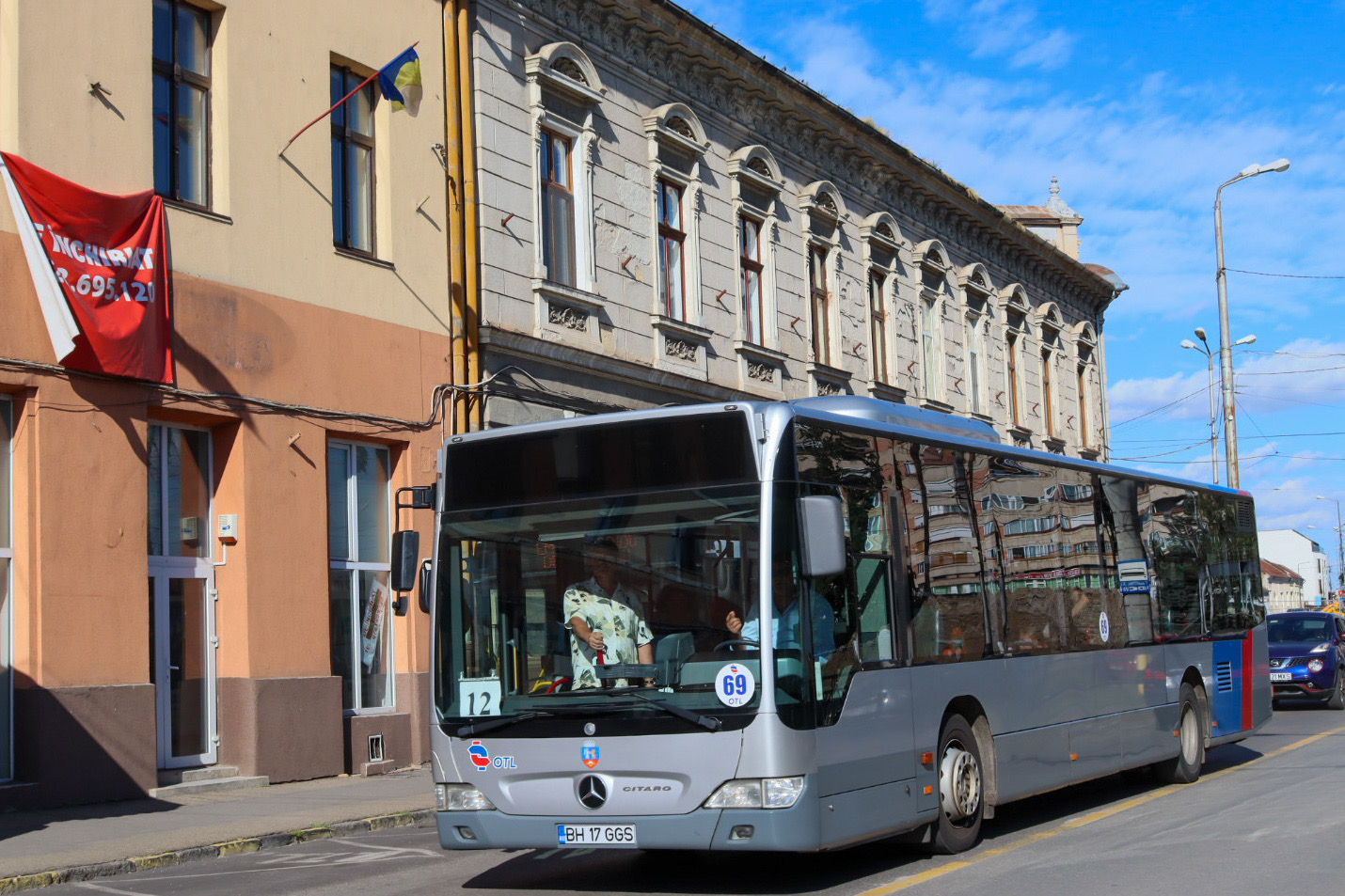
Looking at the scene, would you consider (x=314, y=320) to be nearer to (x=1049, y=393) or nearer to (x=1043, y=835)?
(x=1043, y=835)

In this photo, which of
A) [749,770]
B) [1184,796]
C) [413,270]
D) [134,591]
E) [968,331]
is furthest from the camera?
[968,331]

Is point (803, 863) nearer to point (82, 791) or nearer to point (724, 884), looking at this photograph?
point (724, 884)

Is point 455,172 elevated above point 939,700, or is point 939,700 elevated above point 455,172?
point 455,172

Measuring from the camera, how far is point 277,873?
9977mm

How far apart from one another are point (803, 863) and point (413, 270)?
9846mm

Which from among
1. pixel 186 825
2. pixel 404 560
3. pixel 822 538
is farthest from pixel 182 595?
pixel 822 538

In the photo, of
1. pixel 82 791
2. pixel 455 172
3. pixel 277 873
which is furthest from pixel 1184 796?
pixel 455 172

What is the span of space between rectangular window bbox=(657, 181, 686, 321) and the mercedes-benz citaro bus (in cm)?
1176

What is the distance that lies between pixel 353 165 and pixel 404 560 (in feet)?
30.1

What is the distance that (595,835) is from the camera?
26.4 feet

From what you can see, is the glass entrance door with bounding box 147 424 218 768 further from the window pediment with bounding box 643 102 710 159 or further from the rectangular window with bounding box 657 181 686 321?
the window pediment with bounding box 643 102 710 159

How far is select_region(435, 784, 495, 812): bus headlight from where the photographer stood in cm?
845

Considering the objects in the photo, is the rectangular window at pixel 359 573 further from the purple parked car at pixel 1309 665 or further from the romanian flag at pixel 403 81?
the purple parked car at pixel 1309 665

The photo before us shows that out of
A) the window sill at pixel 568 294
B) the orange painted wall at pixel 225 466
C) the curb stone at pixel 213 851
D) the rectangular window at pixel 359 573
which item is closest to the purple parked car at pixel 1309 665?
the window sill at pixel 568 294
